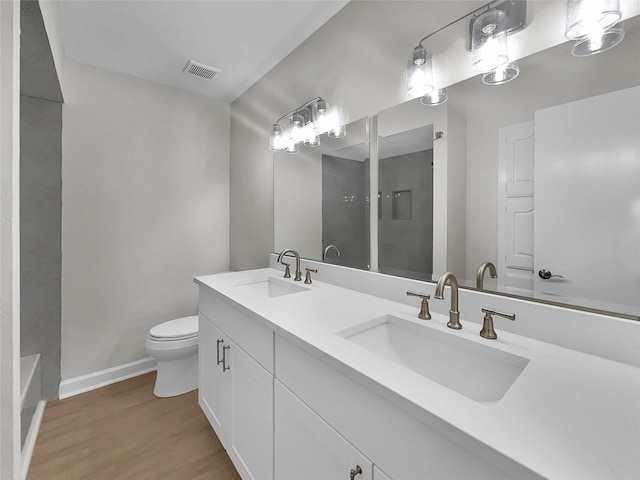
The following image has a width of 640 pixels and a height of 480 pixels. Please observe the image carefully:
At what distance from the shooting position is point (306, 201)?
6.52 feet

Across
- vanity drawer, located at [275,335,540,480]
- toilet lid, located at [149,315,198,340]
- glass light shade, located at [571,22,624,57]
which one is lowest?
toilet lid, located at [149,315,198,340]

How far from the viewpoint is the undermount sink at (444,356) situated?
0.79 meters

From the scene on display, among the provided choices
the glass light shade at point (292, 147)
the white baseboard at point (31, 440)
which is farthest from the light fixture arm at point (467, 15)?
the white baseboard at point (31, 440)

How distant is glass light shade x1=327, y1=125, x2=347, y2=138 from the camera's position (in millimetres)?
1678

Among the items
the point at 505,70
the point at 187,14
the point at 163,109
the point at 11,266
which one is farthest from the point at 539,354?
the point at 163,109

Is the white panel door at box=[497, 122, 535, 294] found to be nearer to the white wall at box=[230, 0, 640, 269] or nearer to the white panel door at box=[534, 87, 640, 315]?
the white panel door at box=[534, 87, 640, 315]

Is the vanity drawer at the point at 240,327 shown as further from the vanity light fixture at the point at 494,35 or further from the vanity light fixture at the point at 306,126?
the vanity light fixture at the point at 494,35

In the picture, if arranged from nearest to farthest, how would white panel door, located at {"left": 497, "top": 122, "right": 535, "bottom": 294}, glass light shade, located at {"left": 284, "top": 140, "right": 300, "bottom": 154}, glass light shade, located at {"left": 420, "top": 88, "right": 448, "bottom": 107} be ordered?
1. white panel door, located at {"left": 497, "top": 122, "right": 535, "bottom": 294}
2. glass light shade, located at {"left": 420, "top": 88, "right": 448, "bottom": 107}
3. glass light shade, located at {"left": 284, "top": 140, "right": 300, "bottom": 154}

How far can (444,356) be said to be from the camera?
3.00 ft

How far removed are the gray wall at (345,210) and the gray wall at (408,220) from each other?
0.13 metres

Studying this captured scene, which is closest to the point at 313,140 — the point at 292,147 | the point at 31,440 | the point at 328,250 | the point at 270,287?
the point at 292,147

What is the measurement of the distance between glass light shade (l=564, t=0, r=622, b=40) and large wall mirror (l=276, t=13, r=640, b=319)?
0.14 ft

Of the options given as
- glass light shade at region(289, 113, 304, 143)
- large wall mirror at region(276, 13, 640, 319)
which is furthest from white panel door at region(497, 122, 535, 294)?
glass light shade at region(289, 113, 304, 143)

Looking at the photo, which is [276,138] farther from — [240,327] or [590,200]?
[590,200]
